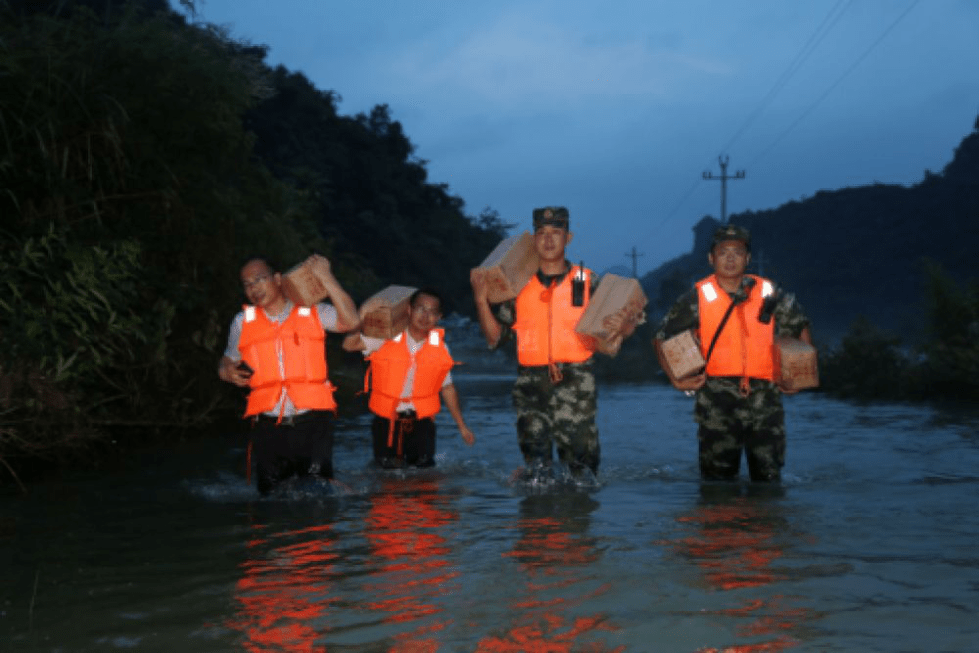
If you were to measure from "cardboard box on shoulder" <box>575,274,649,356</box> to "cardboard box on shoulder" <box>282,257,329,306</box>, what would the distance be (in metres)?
1.62

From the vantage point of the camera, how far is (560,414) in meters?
8.50

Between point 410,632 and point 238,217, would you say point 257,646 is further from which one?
point 238,217

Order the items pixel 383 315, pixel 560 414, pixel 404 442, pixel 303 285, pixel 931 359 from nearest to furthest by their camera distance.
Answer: pixel 303 285 → pixel 560 414 → pixel 383 315 → pixel 404 442 → pixel 931 359

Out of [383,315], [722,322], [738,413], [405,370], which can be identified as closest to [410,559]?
[738,413]

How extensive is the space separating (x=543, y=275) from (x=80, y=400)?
14.3ft

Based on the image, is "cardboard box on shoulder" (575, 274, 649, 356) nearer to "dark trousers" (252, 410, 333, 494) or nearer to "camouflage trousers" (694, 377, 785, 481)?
"camouflage trousers" (694, 377, 785, 481)

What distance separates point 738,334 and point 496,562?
2.78m

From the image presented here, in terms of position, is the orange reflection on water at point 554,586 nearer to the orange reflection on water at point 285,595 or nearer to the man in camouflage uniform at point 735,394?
the orange reflection on water at point 285,595

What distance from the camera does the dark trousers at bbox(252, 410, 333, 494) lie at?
8117 mm

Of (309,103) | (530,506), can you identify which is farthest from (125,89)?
(309,103)

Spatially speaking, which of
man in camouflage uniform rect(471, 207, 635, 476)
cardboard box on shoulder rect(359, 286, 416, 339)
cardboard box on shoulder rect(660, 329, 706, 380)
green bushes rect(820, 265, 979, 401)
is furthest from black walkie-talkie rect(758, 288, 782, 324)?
green bushes rect(820, 265, 979, 401)

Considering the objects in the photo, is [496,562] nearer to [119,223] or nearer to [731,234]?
[731,234]

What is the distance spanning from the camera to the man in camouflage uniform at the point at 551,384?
8.42m

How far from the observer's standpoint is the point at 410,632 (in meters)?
4.95
